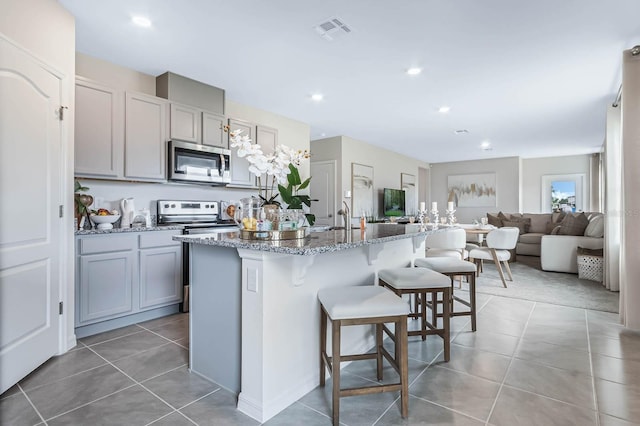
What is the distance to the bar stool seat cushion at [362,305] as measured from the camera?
5.28 feet

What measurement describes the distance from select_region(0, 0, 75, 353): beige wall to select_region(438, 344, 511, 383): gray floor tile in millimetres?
2772

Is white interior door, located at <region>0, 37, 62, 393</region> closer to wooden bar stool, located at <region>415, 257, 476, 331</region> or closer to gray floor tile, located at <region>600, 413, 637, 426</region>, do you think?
wooden bar stool, located at <region>415, 257, 476, 331</region>

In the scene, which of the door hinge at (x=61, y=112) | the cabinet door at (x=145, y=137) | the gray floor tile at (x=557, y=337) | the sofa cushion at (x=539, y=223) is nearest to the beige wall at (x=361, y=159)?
the sofa cushion at (x=539, y=223)

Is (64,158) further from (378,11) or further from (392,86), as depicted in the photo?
(392,86)

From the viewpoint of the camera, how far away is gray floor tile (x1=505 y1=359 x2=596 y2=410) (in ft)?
5.94

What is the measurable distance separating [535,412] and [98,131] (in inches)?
151

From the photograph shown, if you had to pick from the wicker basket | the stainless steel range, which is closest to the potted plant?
the stainless steel range

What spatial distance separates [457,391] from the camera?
188 centimetres

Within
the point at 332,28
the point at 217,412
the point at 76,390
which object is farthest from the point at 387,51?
the point at 76,390

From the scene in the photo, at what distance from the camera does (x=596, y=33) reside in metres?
2.74

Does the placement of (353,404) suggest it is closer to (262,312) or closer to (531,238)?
(262,312)

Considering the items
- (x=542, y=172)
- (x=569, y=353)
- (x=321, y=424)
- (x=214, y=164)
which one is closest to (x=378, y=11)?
(x=214, y=164)

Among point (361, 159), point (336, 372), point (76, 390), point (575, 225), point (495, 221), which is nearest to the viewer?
point (336, 372)

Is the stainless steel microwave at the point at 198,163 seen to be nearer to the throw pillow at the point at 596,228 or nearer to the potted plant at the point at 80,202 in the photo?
the potted plant at the point at 80,202
